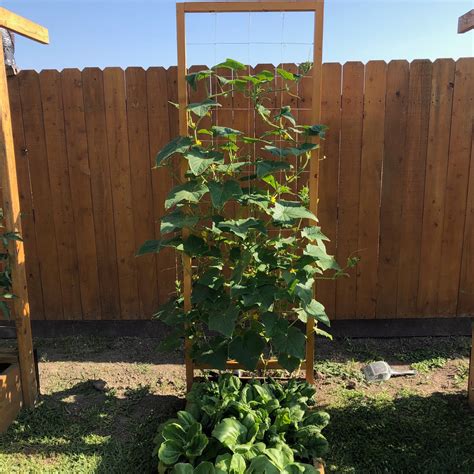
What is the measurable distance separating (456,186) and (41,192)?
3.09 meters

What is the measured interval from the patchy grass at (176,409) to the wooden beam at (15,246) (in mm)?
212

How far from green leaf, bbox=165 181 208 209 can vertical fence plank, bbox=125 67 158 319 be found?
3.96 feet

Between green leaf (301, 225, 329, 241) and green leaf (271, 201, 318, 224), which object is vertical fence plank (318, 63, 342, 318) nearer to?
green leaf (301, 225, 329, 241)

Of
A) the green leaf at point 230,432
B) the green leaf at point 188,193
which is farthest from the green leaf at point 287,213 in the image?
the green leaf at point 230,432

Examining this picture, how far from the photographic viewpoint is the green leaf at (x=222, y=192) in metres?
2.20

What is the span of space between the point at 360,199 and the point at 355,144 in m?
0.40

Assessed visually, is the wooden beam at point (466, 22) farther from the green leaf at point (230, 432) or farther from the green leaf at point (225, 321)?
the green leaf at point (230, 432)

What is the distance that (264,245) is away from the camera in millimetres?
2422

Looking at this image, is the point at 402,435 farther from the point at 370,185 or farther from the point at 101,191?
the point at 101,191

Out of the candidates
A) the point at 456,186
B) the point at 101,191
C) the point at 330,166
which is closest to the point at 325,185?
the point at 330,166

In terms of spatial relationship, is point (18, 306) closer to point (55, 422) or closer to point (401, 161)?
point (55, 422)

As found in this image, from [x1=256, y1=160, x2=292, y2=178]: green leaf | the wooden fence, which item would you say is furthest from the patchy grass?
[x1=256, y1=160, x2=292, y2=178]: green leaf

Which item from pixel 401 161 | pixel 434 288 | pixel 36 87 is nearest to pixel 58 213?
pixel 36 87

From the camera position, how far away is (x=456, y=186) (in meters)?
3.47
